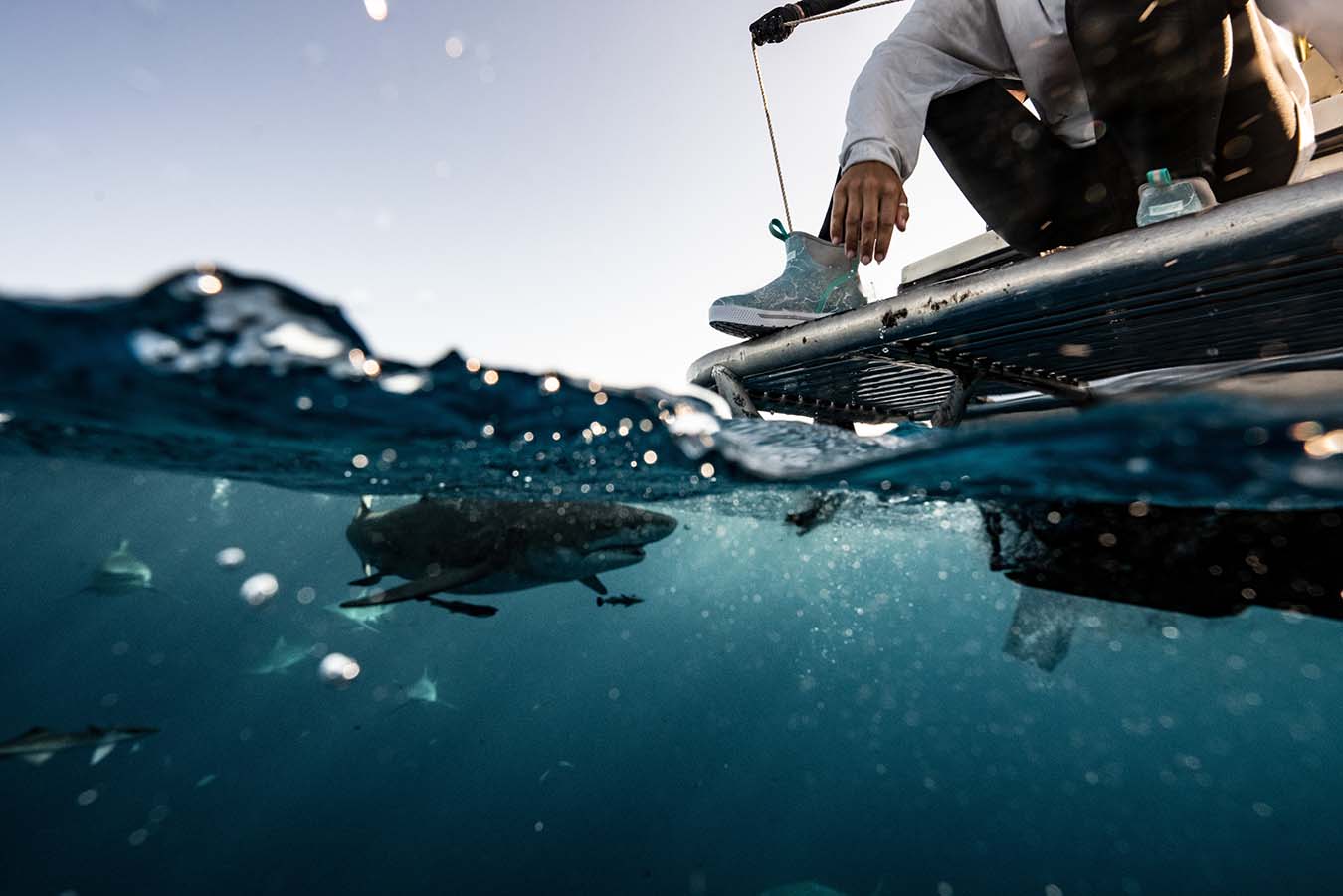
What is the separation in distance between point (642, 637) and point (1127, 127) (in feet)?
132

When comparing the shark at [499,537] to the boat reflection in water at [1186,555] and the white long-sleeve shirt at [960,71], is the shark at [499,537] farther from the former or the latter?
the white long-sleeve shirt at [960,71]

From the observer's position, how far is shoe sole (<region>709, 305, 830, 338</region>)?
10.2 ft

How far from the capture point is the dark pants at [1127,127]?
7.52 ft

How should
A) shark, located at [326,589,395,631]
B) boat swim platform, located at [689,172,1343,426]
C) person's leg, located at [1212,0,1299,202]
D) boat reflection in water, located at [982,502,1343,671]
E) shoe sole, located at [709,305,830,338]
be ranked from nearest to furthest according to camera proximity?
boat swim platform, located at [689,172,1343,426]
person's leg, located at [1212,0,1299,202]
shoe sole, located at [709,305,830,338]
boat reflection in water, located at [982,502,1343,671]
shark, located at [326,589,395,631]

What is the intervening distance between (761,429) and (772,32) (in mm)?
3792

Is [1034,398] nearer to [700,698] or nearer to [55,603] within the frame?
[700,698]

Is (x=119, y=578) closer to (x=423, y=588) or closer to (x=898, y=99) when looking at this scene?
(x=423, y=588)

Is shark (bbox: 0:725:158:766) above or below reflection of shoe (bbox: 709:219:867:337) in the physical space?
below

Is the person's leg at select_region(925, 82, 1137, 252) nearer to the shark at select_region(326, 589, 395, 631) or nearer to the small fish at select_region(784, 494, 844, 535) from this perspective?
the small fish at select_region(784, 494, 844, 535)

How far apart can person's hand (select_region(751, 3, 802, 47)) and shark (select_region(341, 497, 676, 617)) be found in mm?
4061

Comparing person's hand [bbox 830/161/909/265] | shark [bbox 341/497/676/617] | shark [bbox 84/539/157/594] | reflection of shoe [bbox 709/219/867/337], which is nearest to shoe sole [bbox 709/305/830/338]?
reflection of shoe [bbox 709/219/867/337]

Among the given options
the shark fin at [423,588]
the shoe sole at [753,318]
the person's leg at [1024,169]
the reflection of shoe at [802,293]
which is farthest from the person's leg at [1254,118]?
the shark fin at [423,588]

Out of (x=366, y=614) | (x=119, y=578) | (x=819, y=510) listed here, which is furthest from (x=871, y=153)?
(x=366, y=614)

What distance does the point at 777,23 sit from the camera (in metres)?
4.67
